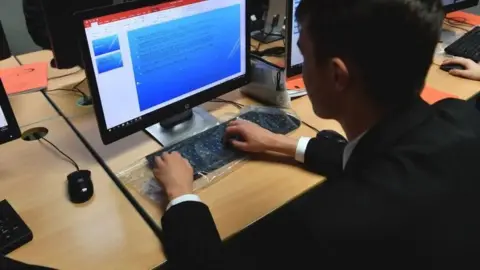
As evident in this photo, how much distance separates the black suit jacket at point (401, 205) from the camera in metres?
0.72

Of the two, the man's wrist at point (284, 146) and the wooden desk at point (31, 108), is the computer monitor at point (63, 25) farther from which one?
the man's wrist at point (284, 146)

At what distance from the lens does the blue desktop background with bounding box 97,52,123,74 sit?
1.16m

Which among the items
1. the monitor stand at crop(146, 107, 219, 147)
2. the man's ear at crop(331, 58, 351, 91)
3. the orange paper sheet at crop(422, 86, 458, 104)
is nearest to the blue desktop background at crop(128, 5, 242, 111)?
the monitor stand at crop(146, 107, 219, 147)

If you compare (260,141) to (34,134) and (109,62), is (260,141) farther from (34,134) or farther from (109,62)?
(34,134)

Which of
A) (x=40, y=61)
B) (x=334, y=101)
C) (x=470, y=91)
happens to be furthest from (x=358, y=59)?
(x=40, y=61)

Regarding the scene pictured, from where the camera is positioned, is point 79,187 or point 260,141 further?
point 260,141

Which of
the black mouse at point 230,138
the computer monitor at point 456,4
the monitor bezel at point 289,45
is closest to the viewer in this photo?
the black mouse at point 230,138

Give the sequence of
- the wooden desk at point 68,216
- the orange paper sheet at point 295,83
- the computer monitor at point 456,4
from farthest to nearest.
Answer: the computer monitor at point 456,4
the orange paper sheet at point 295,83
the wooden desk at point 68,216

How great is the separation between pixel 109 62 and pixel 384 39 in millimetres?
701

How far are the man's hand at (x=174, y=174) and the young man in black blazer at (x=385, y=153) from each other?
1.03 feet

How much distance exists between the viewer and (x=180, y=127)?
1.47 m

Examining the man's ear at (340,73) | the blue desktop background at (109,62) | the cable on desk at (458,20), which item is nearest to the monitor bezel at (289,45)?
the blue desktop background at (109,62)

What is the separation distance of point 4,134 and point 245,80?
0.76m

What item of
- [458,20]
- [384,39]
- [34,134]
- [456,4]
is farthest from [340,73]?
[458,20]
